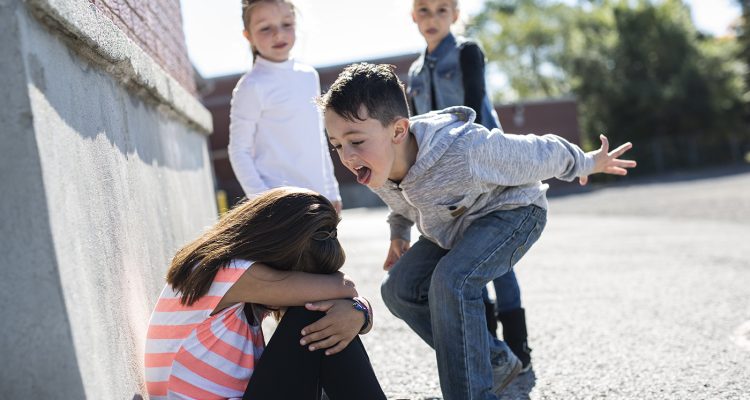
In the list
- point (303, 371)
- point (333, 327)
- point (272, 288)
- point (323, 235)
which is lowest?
point (303, 371)

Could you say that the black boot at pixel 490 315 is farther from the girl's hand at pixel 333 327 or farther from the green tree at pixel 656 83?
the green tree at pixel 656 83

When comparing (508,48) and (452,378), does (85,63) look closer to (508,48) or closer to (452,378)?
(452,378)

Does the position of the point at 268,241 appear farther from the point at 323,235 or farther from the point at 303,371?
the point at 303,371

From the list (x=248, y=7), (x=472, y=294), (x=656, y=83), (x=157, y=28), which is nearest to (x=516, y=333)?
(x=472, y=294)

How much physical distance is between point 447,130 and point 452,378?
0.91 metres

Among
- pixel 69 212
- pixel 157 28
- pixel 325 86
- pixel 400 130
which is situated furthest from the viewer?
pixel 325 86

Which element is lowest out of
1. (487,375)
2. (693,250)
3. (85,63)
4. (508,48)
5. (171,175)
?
(693,250)

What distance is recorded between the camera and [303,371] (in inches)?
97.5

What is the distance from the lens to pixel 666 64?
3491cm

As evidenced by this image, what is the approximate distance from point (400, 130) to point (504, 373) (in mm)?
1116

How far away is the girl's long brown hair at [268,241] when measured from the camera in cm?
252

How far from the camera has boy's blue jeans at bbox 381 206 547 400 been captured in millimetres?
2801

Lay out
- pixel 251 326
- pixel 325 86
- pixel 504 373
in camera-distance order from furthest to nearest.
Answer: pixel 325 86 < pixel 504 373 < pixel 251 326

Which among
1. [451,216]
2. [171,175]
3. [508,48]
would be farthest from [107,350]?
[508,48]
